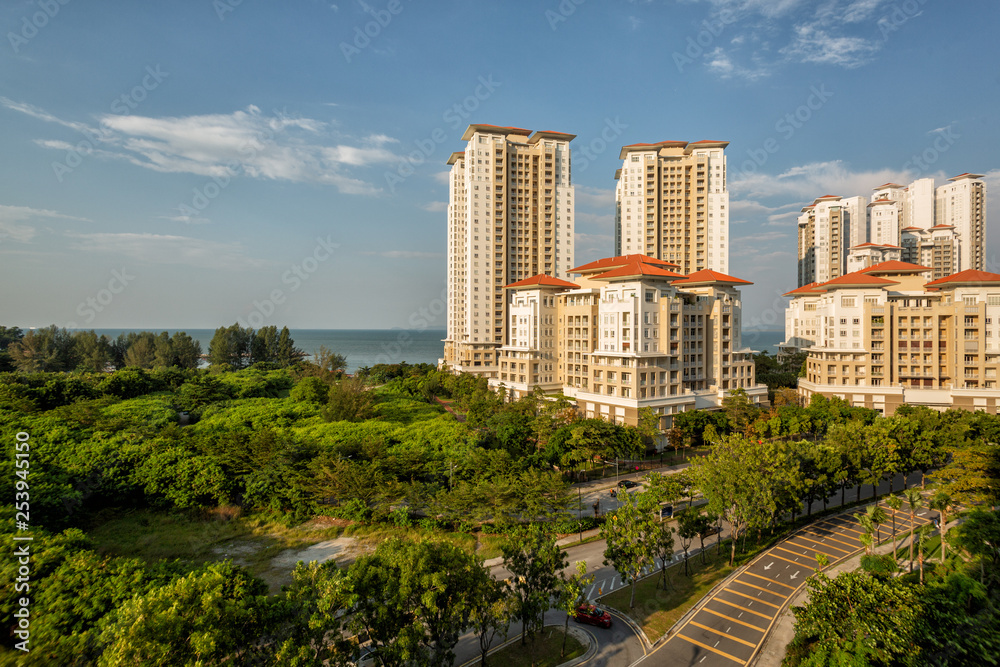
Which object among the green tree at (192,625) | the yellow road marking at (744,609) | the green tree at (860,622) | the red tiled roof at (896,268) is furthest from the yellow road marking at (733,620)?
the red tiled roof at (896,268)

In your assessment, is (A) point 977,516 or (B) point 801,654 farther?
(A) point 977,516

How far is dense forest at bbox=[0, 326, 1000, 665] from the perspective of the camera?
14.4 meters

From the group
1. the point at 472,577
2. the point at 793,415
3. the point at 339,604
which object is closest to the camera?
the point at 339,604

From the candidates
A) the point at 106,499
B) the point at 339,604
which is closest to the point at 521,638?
the point at 339,604

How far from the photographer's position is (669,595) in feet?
76.9

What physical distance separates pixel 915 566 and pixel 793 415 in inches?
1009

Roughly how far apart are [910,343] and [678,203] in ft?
138

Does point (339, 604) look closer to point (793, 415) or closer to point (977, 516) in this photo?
point (977, 516)

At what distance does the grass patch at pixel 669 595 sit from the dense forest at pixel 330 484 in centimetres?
391

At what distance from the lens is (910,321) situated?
2238 inches

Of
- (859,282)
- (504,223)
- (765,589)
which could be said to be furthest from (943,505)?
(504,223)

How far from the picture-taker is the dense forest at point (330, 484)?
14383 millimetres

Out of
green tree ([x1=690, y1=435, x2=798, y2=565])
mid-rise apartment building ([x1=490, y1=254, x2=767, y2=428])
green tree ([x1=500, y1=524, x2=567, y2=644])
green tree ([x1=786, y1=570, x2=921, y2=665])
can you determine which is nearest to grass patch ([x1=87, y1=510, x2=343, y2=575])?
green tree ([x1=500, y1=524, x2=567, y2=644])

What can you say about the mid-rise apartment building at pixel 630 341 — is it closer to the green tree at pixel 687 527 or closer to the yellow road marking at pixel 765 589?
the green tree at pixel 687 527
